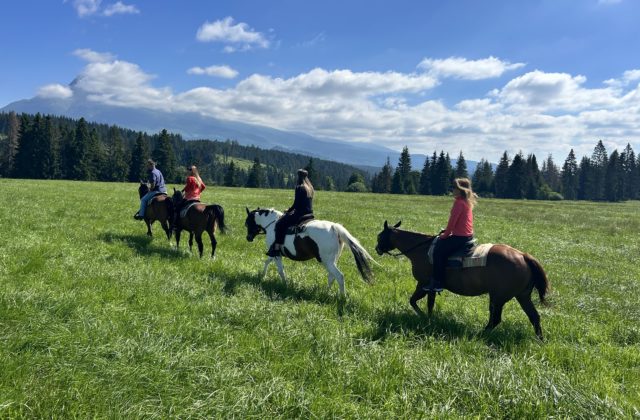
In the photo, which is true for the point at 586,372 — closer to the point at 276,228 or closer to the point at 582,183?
the point at 276,228

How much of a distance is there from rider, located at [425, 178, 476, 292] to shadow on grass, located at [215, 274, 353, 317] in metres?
2.07

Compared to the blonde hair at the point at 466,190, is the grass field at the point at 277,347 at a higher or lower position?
lower

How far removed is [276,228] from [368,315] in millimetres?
4093

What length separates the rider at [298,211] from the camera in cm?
1068

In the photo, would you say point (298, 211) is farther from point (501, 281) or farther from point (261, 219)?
point (501, 281)

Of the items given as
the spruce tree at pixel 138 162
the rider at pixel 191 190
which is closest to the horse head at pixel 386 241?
the rider at pixel 191 190

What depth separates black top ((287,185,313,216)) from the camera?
10.7 metres

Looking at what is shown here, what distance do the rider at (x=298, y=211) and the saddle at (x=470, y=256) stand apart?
166 inches

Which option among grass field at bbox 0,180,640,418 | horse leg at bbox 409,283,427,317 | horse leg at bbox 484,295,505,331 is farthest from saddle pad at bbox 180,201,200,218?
horse leg at bbox 484,295,505,331

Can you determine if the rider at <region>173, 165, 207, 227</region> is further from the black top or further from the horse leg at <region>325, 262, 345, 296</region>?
the horse leg at <region>325, 262, 345, 296</region>

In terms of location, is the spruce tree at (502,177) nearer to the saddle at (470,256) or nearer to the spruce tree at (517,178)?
the spruce tree at (517,178)

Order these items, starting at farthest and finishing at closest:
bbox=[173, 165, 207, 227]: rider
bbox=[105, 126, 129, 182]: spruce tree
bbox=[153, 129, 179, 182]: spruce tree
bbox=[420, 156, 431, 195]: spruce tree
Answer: bbox=[420, 156, 431, 195]: spruce tree → bbox=[153, 129, 179, 182]: spruce tree → bbox=[105, 126, 129, 182]: spruce tree → bbox=[173, 165, 207, 227]: rider

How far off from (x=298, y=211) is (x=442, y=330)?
509cm

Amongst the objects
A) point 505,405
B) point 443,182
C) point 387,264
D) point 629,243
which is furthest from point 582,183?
point 505,405
